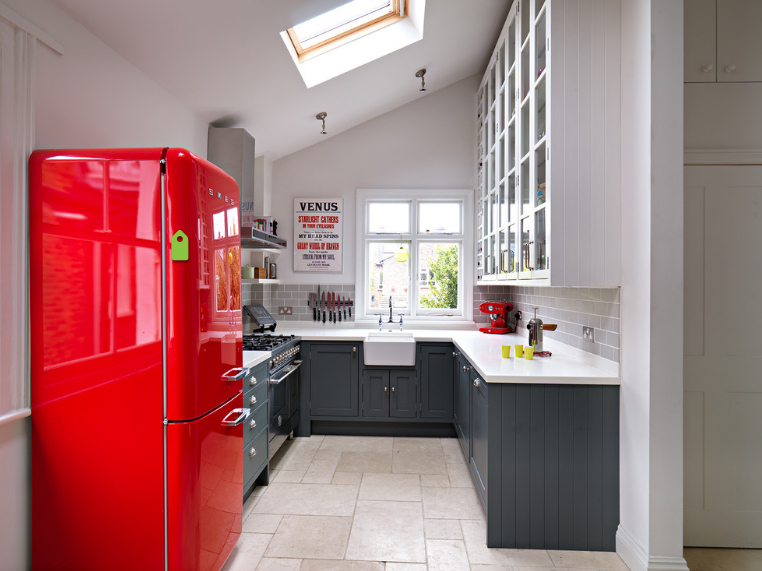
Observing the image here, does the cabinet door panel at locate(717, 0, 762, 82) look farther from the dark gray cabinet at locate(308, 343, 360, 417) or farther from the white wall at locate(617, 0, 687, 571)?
the dark gray cabinet at locate(308, 343, 360, 417)

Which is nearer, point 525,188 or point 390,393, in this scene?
point 525,188

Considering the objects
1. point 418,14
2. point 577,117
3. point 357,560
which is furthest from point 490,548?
point 418,14

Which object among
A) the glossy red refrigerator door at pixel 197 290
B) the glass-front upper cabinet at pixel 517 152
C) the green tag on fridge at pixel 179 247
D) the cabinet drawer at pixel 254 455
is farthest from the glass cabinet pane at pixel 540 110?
the cabinet drawer at pixel 254 455

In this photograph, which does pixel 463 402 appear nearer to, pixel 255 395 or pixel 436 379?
pixel 436 379

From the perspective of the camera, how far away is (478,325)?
4492mm

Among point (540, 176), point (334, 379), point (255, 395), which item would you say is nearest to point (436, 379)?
point (334, 379)

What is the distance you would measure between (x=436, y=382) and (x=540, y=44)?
8.98 ft

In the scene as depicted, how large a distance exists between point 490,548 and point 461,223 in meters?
3.13

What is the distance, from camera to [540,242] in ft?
7.84

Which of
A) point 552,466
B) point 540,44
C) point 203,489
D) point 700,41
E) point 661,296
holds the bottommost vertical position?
point 552,466

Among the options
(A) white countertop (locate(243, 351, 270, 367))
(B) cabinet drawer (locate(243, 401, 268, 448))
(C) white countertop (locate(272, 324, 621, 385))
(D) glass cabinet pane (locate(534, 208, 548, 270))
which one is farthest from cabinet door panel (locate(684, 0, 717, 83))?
(B) cabinet drawer (locate(243, 401, 268, 448))

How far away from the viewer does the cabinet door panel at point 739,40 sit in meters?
2.19

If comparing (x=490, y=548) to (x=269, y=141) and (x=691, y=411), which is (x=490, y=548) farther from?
(x=269, y=141)

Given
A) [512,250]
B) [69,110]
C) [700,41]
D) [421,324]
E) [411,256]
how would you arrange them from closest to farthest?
[69,110]
[700,41]
[512,250]
[421,324]
[411,256]
